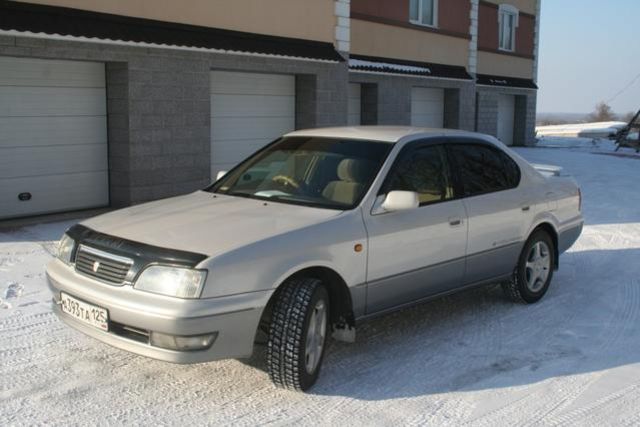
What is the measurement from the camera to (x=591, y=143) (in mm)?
30594

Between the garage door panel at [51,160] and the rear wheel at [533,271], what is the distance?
660 centimetres

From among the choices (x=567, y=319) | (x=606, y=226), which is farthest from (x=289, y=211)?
(x=606, y=226)

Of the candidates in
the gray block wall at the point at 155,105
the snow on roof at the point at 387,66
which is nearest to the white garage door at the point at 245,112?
the gray block wall at the point at 155,105

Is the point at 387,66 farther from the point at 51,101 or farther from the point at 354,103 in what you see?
the point at 51,101

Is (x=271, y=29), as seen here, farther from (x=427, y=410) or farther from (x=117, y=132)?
(x=427, y=410)

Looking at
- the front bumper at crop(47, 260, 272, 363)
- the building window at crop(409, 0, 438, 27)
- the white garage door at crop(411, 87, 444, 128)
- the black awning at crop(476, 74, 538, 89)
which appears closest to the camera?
the front bumper at crop(47, 260, 272, 363)

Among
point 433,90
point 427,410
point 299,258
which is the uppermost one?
point 433,90

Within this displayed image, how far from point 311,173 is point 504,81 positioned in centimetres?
2072

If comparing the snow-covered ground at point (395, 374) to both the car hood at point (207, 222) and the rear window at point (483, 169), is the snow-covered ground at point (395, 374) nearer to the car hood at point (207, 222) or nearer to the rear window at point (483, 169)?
the car hood at point (207, 222)

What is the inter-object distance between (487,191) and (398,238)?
1.32 meters

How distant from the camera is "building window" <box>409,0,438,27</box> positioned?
19.6 m

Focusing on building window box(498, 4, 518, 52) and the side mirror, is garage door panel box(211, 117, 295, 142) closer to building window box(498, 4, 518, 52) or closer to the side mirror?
the side mirror

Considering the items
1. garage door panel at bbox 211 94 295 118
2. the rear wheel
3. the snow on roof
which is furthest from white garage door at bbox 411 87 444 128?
the rear wheel

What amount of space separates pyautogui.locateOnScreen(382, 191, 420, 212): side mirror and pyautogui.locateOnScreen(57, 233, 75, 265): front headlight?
2070 mm
